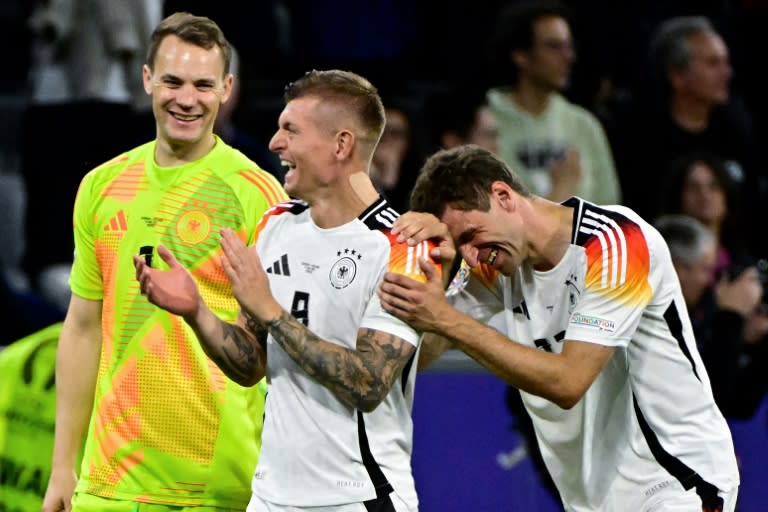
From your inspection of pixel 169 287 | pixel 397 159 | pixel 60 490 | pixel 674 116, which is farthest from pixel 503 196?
pixel 674 116

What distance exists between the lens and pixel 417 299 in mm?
4141

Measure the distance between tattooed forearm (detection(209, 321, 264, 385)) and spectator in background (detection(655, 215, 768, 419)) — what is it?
262 centimetres

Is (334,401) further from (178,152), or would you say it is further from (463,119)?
(463,119)

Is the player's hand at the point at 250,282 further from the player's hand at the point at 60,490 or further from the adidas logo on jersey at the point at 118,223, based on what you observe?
the player's hand at the point at 60,490

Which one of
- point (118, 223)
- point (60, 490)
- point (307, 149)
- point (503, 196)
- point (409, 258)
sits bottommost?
point (60, 490)

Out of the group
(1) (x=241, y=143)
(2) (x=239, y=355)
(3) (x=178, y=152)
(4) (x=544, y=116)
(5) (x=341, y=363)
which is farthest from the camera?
(4) (x=544, y=116)

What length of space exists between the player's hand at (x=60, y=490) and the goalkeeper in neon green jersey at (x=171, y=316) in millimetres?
42

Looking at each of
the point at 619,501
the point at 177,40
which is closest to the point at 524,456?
the point at 619,501

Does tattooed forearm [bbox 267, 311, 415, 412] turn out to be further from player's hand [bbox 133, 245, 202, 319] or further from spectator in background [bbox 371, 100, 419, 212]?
spectator in background [bbox 371, 100, 419, 212]

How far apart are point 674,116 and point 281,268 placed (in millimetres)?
4513

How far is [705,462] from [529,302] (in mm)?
715

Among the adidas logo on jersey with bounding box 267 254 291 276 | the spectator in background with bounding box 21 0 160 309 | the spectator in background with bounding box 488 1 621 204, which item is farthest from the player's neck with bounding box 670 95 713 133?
the adidas logo on jersey with bounding box 267 254 291 276

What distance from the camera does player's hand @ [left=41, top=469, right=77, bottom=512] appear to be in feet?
16.2

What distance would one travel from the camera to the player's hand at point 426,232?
4.23 meters
